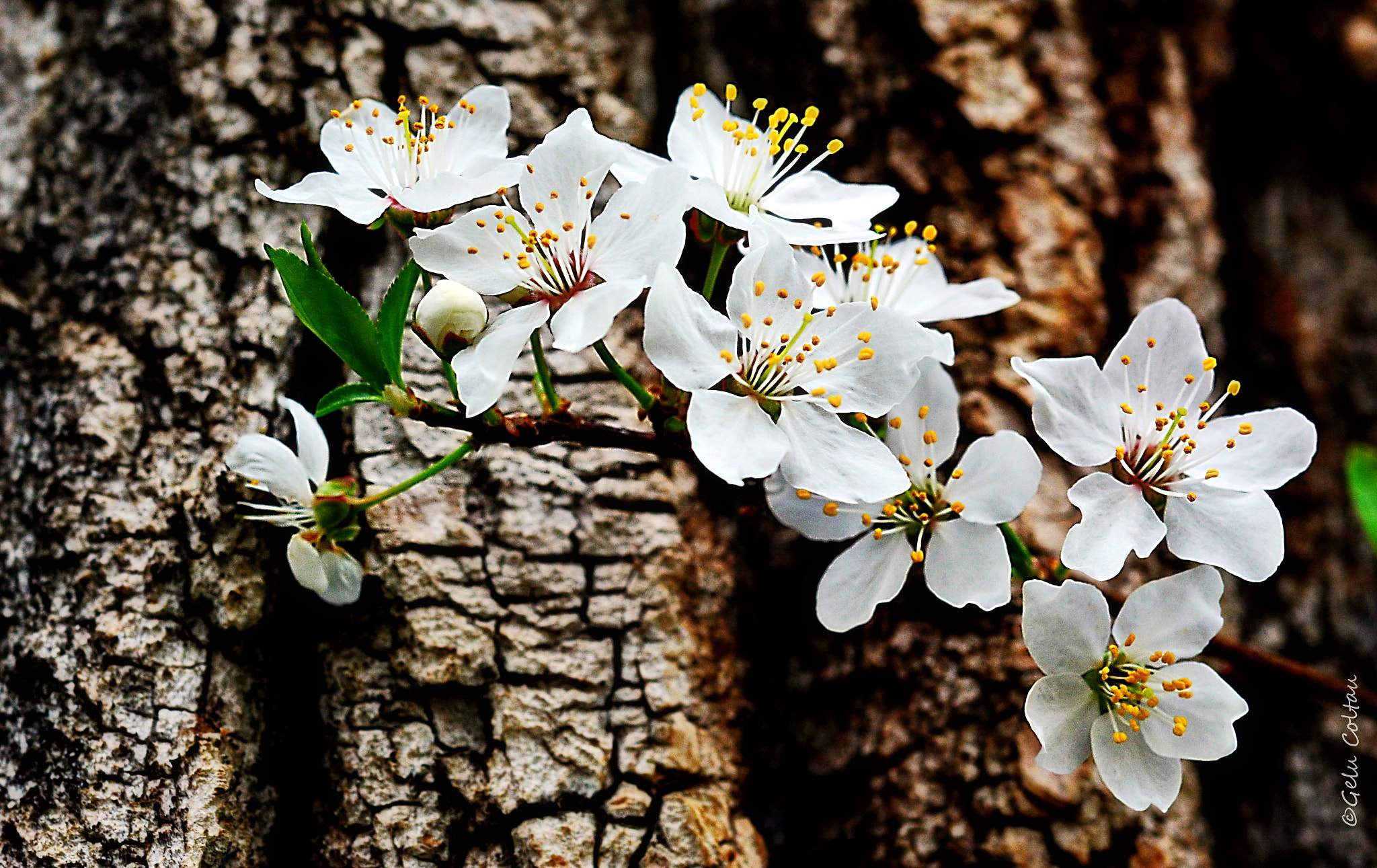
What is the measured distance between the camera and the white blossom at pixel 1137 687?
1.05 meters

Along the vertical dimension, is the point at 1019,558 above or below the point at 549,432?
below

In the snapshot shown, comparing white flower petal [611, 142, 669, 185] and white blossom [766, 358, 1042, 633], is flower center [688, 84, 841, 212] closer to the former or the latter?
white flower petal [611, 142, 669, 185]

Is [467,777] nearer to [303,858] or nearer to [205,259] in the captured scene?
[303,858]

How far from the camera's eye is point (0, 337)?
58.9 inches

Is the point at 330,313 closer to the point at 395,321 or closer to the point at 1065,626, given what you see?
the point at 395,321

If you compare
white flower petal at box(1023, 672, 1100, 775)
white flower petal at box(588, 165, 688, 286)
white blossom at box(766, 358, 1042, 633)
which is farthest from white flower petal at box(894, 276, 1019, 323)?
white flower petal at box(1023, 672, 1100, 775)

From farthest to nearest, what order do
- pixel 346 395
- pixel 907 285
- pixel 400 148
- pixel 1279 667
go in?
1. pixel 1279 667
2. pixel 907 285
3. pixel 400 148
4. pixel 346 395

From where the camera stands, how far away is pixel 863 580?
1.13 m

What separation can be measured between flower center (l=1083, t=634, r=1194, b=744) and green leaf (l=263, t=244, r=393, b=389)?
0.88 metres

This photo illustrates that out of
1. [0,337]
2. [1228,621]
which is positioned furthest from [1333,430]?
[0,337]

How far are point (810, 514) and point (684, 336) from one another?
293 millimetres

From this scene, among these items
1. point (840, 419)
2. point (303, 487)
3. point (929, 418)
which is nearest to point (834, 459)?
point (840, 419)

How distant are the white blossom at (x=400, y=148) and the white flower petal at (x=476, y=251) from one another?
10cm

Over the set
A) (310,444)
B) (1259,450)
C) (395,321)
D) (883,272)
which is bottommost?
(1259,450)
